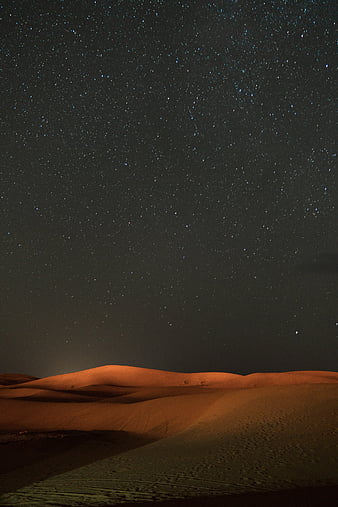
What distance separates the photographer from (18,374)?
182ft

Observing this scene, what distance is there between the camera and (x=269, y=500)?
15.4ft

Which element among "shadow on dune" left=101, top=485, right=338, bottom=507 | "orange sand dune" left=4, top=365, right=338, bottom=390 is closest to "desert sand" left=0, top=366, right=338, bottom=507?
"shadow on dune" left=101, top=485, right=338, bottom=507

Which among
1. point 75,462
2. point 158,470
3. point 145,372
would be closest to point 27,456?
point 75,462

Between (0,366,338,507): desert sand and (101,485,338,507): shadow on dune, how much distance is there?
0.01 metres

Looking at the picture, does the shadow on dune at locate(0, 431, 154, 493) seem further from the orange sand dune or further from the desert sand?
the orange sand dune

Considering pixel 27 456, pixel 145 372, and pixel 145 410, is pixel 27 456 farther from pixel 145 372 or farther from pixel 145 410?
pixel 145 372

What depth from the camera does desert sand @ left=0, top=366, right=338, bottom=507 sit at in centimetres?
528

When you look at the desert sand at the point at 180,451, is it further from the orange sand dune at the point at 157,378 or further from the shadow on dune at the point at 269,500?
the orange sand dune at the point at 157,378

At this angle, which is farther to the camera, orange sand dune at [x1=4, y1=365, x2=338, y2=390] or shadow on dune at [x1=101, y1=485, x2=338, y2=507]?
orange sand dune at [x1=4, y1=365, x2=338, y2=390]

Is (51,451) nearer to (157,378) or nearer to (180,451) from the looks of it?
(180,451)

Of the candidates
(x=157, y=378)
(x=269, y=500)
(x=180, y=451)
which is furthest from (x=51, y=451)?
(x=157, y=378)

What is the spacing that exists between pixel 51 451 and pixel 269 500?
266 inches

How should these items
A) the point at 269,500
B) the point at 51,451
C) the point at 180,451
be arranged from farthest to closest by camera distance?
the point at 51,451, the point at 180,451, the point at 269,500

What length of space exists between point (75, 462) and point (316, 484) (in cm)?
527
